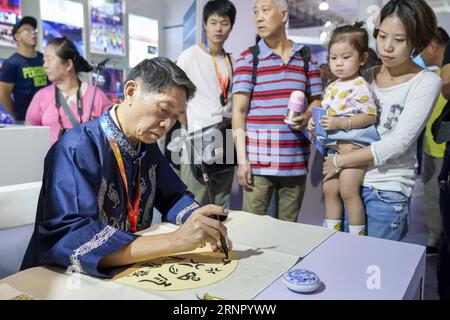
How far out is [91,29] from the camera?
470cm

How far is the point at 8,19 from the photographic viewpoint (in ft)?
12.4

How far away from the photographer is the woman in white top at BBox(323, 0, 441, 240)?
129cm

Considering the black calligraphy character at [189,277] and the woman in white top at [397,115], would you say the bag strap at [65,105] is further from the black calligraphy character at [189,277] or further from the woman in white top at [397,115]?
the black calligraphy character at [189,277]

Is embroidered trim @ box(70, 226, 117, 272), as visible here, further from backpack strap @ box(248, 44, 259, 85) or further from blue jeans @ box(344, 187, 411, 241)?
backpack strap @ box(248, 44, 259, 85)

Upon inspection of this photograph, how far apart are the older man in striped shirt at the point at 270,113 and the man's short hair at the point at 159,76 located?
732mm

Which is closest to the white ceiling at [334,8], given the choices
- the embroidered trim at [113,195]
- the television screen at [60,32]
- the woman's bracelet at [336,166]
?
the television screen at [60,32]

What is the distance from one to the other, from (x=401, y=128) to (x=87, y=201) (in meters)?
1.03

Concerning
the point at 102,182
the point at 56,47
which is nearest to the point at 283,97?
the point at 102,182

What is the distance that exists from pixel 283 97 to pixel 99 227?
107 centimetres

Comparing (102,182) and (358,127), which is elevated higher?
(358,127)

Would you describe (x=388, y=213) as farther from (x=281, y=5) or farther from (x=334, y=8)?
(x=334, y=8)

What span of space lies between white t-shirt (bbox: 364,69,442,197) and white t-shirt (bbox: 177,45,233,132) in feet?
2.91

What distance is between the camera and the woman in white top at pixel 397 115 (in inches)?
51.0
